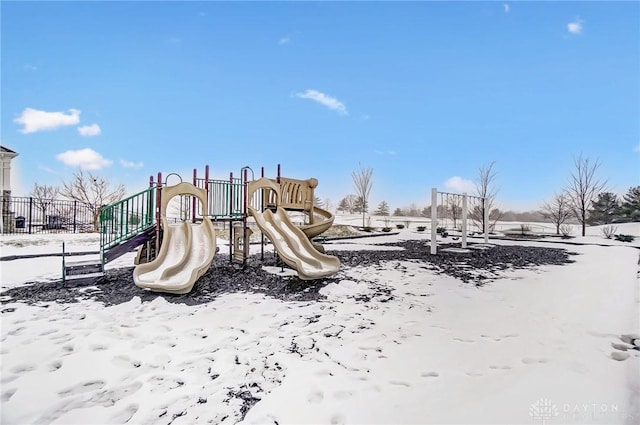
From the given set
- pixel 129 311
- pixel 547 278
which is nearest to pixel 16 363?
pixel 129 311

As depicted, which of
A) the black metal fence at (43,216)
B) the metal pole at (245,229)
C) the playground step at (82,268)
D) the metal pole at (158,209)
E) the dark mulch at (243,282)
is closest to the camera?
the dark mulch at (243,282)

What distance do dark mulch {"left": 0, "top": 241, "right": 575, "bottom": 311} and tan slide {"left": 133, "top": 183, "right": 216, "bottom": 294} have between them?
0.20 metres

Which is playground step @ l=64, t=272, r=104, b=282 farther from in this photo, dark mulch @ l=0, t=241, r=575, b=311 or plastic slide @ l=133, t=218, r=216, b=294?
plastic slide @ l=133, t=218, r=216, b=294

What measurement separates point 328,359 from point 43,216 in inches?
813

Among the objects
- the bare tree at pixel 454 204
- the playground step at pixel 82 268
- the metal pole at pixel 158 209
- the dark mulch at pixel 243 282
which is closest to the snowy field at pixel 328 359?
the dark mulch at pixel 243 282

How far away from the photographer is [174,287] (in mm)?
4695

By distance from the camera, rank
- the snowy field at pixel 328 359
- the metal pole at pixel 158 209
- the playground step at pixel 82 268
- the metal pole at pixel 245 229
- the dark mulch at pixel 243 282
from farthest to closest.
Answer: the metal pole at pixel 245 229, the metal pole at pixel 158 209, the playground step at pixel 82 268, the dark mulch at pixel 243 282, the snowy field at pixel 328 359

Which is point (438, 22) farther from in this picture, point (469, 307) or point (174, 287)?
point (174, 287)

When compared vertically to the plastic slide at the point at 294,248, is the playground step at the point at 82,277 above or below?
below

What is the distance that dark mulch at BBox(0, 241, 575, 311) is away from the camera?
15.4 ft

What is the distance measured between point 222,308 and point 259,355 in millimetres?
1549

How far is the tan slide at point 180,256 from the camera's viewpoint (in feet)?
15.7

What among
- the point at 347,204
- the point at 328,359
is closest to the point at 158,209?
the point at 328,359

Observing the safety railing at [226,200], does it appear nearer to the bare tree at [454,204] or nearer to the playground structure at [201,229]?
the playground structure at [201,229]
